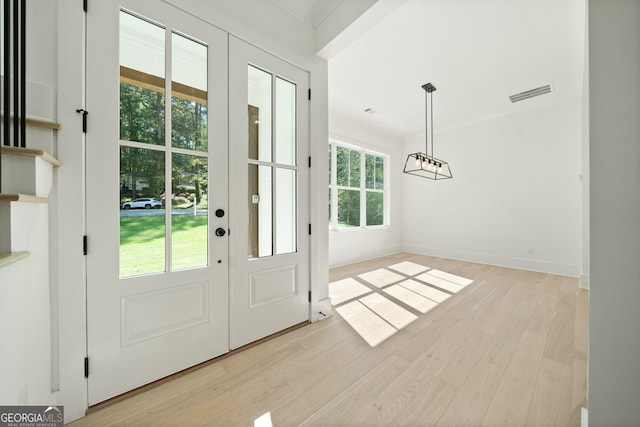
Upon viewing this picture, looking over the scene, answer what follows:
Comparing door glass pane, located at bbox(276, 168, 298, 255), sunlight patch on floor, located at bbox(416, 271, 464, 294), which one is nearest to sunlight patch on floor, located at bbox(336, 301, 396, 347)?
door glass pane, located at bbox(276, 168, 298, 255)

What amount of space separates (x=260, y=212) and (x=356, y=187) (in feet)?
11.8

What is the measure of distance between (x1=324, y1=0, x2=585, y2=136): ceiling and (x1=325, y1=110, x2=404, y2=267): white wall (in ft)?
1.49

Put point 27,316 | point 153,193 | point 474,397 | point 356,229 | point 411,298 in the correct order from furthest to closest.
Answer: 1. point 356,229
2. point 411,298
3. point 153,193
4. point 474,397
5. point 27,316

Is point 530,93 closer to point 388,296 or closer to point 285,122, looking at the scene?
point 388,296

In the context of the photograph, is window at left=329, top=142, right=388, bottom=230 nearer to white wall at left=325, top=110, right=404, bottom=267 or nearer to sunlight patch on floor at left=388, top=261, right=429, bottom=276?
white wall at left=325, top=110, right=404, bottom=267

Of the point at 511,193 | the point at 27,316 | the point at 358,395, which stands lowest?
→ the point at 358,395

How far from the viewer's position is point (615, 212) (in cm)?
95

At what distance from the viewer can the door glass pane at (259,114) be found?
2.08m

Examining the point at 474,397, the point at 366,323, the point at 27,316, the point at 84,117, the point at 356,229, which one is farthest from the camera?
the point at 356,229

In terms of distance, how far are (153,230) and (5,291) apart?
30.6 inches

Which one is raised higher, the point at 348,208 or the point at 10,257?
the point at 348,208

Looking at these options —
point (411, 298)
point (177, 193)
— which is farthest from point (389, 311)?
point (177, 193)

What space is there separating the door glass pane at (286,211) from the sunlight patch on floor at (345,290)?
1.16 meters

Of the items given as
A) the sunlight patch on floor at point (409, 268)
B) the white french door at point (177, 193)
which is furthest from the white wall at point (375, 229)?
the white french door at point (177, 193)
